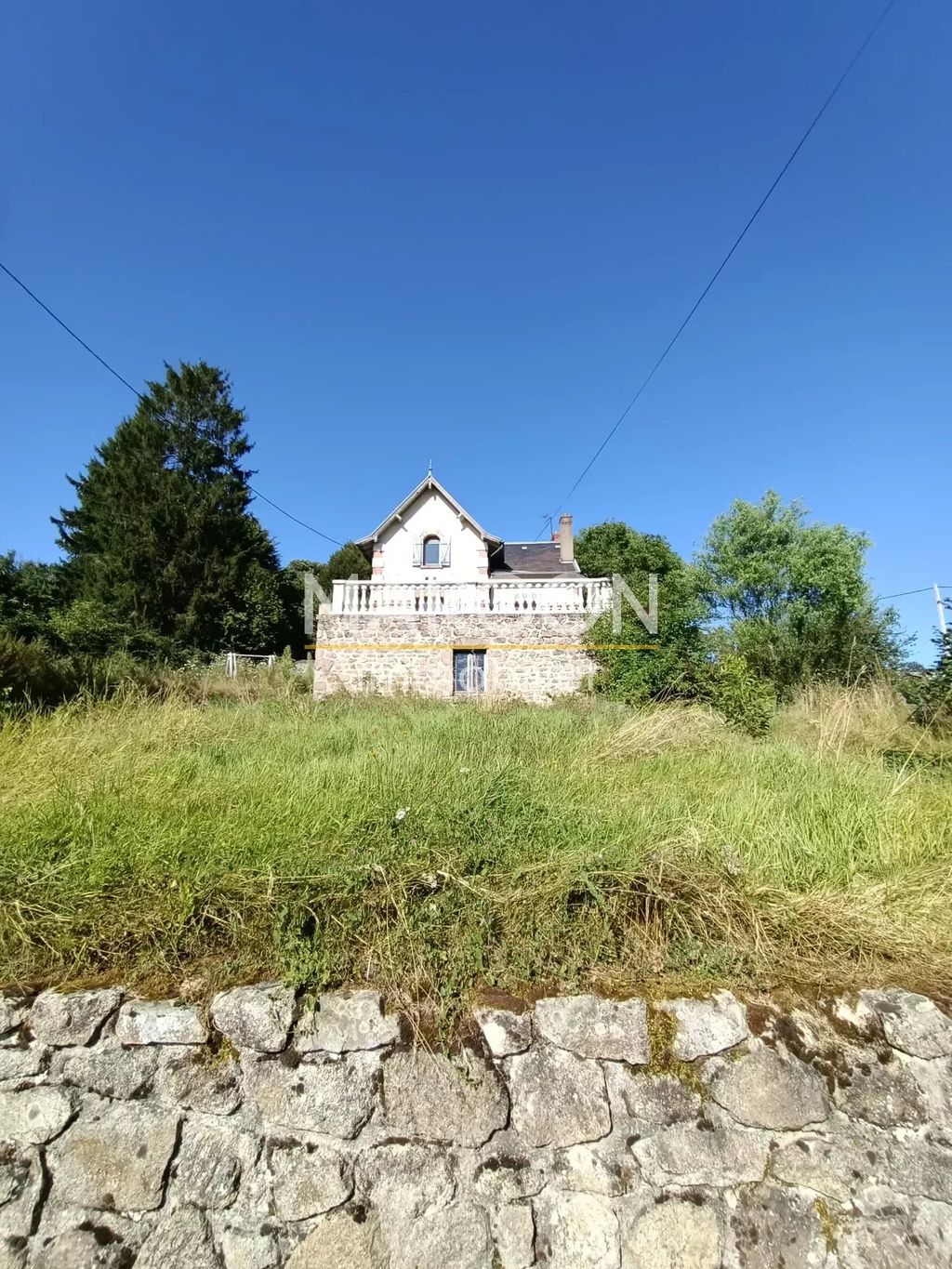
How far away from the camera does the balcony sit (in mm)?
12008

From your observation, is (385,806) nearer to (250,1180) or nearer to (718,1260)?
(250,1180)

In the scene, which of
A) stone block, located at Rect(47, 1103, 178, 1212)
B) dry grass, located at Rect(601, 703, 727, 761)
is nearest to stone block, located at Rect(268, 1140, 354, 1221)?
stone block, located at Rect(47, 1103, 178, 1212)

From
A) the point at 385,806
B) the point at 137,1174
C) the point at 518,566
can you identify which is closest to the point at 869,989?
the point at 385,806

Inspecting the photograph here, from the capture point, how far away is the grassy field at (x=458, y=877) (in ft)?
6.42

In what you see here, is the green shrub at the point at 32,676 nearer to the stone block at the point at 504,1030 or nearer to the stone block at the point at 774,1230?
the stone block at the point at 504,1030

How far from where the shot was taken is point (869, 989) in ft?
6.45

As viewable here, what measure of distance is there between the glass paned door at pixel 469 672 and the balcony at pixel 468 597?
106 centimetres

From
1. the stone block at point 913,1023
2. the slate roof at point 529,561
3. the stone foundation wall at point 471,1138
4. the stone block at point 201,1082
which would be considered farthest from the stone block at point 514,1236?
the slate roof at point 529,561

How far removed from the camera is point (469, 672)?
12.3m

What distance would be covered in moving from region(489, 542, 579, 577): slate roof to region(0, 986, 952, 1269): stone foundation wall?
17748 mm

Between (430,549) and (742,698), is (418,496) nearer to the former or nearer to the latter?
(430,549)

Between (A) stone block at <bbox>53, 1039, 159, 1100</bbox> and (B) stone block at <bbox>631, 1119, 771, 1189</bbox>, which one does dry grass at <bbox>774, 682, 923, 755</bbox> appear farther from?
(A) stone block at <bbox>53, 1039, 159, 1100</bbox>

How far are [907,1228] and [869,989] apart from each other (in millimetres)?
624

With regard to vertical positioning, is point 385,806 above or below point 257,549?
below
